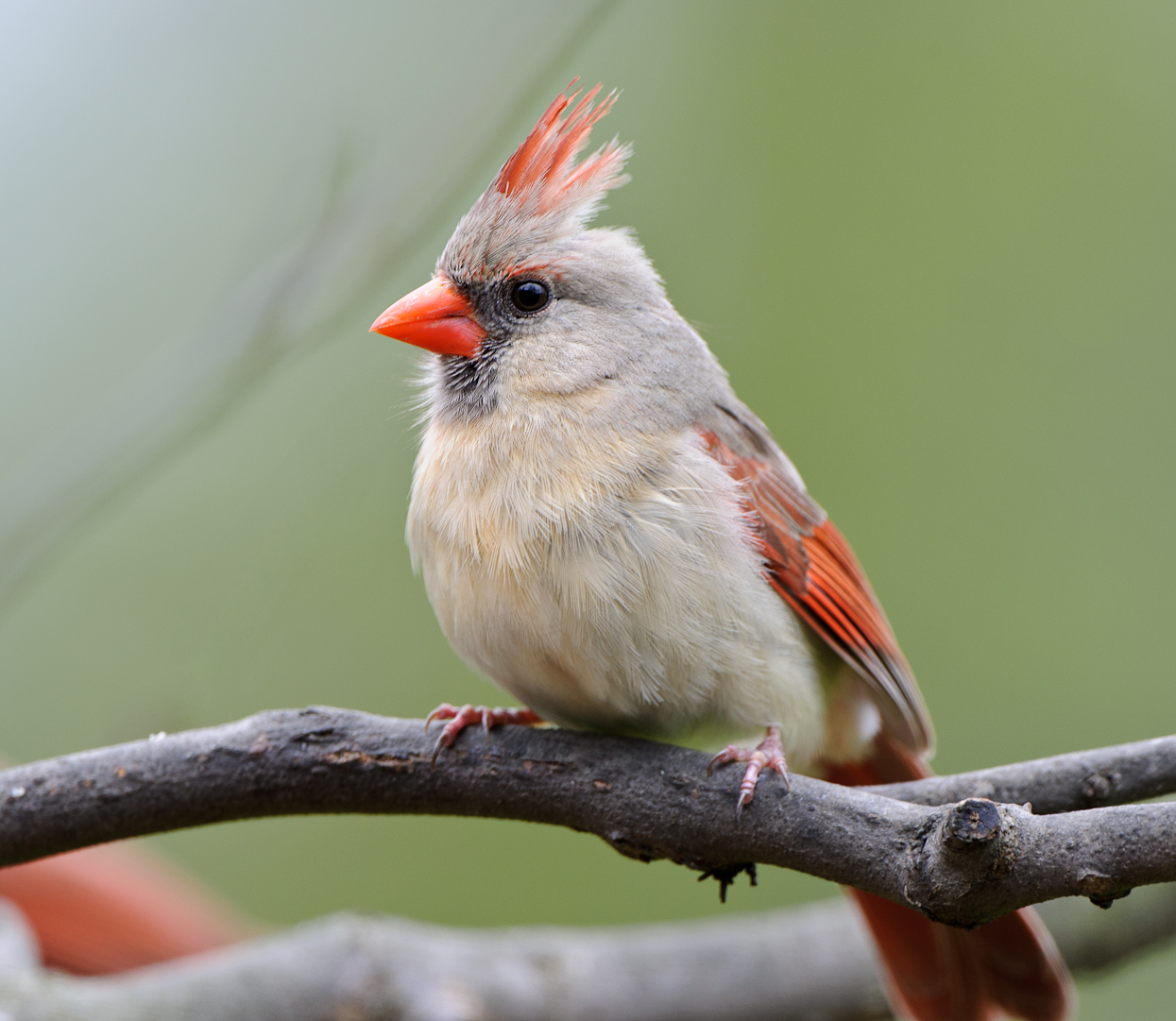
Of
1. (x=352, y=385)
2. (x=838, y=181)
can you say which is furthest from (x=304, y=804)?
(x=838, y=181)

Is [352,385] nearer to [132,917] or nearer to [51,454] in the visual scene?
[132,917]

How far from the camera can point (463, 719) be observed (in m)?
1.94

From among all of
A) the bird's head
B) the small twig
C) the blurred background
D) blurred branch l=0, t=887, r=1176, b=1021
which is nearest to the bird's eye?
the bird's head

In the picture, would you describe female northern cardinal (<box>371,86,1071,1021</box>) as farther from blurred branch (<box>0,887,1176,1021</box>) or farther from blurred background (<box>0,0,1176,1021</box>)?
blurred background (<box>0,0,1176,1021</box>)

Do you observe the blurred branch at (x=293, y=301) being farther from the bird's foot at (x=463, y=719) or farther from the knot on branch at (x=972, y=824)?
the knot on branch at (x=972, y=824)

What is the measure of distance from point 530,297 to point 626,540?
25.6 inches

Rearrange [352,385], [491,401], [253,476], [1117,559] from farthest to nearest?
[253,476] < [352,385] < [1117,559] < [491,401]

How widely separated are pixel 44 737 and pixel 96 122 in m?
2.79

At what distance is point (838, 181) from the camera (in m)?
4.77

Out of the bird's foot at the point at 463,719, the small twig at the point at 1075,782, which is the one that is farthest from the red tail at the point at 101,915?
the small twig at the point at 1075,782

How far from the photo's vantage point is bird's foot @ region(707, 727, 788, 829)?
180cm

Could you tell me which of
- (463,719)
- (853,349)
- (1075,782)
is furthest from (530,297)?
(853,349)

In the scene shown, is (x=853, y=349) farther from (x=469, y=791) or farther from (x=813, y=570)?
(x=469, y=791)

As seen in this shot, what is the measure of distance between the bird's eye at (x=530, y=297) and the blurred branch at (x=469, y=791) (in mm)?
897
